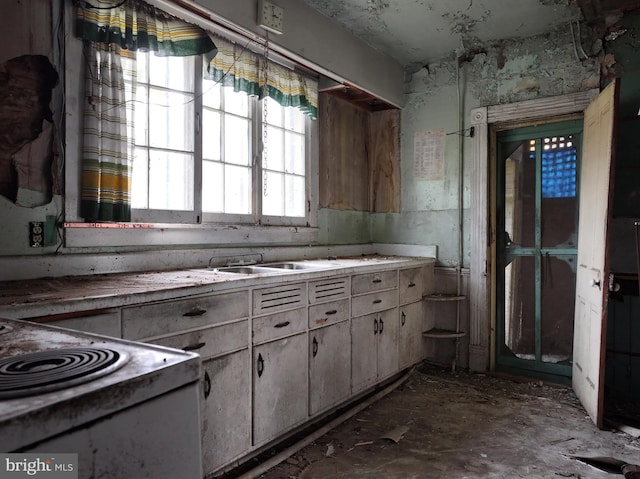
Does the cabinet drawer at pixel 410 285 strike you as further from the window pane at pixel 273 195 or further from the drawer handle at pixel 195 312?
the drawer handle at pixel 195 312

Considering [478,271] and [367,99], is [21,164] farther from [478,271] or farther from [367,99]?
[478,271]

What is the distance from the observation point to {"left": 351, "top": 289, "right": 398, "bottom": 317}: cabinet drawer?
126 inches

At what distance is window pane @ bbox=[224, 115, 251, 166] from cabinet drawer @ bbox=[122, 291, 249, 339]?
134 centimetres

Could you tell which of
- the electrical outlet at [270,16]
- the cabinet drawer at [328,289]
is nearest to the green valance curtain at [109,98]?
the electrical outlet at [270,16]

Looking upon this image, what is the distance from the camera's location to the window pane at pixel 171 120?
2748 mm

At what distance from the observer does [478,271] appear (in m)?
4.07

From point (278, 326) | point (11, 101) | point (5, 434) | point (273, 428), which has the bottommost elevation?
point (273, 428)

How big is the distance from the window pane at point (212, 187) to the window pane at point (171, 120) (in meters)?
0.22

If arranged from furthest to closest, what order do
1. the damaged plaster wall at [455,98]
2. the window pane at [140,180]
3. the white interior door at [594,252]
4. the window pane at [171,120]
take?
the damaged plaster wall at [455,98] → the white interior door at [594,252] → the window pane at [171,120] → the window pane at [140,180]

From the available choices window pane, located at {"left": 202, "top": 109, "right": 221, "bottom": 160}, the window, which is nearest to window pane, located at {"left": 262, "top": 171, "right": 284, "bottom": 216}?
the window

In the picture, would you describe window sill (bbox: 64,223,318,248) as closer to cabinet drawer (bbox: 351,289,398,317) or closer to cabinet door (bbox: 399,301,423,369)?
cabinet drawer (bbox: 351,289,398,317)

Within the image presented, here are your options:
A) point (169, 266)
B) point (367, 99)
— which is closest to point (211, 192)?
point (169, 266)

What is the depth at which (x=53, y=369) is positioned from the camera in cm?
83

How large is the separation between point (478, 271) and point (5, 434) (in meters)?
3.95
